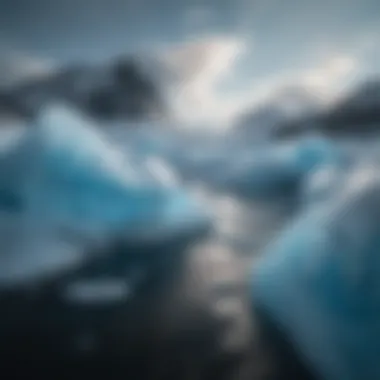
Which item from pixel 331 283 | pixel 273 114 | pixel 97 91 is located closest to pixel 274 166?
pixel 273 114

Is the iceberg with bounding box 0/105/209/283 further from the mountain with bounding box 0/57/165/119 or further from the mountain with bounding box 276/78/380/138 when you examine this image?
the mountain with bounding box 276/78/380/138

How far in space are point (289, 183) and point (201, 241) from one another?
0.20 meters

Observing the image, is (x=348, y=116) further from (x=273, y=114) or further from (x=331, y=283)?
(x=331, y=283)

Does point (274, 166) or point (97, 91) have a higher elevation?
point (97, 91)

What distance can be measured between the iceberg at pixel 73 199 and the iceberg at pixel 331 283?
0.16 m

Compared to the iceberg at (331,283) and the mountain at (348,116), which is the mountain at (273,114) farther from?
the iceberg at (331,283)

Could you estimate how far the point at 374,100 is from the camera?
1.04 meters

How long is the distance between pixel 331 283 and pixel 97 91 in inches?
21.8

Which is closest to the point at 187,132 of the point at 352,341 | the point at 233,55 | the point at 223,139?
the point at 223,139

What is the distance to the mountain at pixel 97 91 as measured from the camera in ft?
3.32

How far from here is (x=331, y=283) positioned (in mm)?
965

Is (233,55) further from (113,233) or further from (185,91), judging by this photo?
(113,233)

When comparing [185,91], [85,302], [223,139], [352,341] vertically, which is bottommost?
[352,341]

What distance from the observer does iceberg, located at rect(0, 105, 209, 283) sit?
39.1 inches
